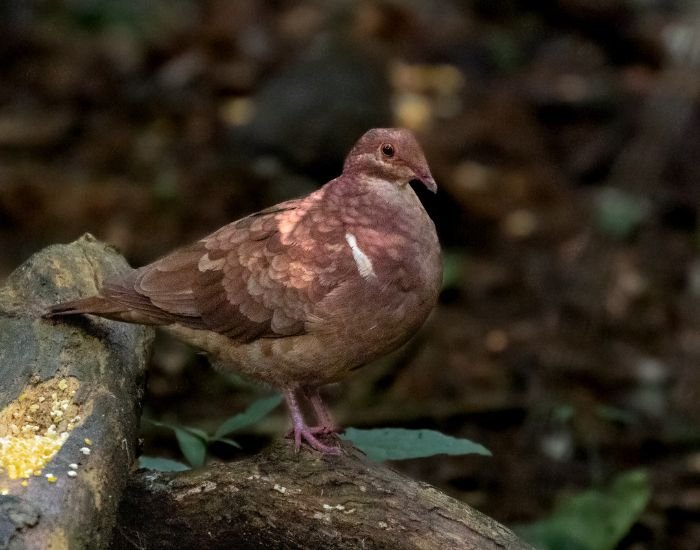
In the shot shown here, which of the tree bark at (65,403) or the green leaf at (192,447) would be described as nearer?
the tree bark at (65,403)

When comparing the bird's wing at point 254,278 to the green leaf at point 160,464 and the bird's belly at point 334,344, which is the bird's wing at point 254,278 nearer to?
the bird's belly at point 334,344

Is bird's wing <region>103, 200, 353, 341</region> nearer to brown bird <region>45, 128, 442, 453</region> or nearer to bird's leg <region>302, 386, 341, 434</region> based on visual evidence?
brown bird <region>45, 128, 442, 453</region>

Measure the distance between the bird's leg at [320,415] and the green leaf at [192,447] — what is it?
45 cm

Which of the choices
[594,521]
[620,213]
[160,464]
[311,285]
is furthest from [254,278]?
[620,213]

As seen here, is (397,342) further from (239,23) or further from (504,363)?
(239,23)

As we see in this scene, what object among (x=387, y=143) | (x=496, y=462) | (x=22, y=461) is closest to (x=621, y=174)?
(x=496, y=462)

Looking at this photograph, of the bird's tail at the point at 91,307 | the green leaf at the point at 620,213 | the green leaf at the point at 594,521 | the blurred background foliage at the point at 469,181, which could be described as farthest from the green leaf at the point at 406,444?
the green leaf at the point at 620,213

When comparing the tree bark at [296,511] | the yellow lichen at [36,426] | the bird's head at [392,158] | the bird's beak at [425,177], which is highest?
the bird's head at [392,158]

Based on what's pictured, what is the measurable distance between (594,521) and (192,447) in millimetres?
2135

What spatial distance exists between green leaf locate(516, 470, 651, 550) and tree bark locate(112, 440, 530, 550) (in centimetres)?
173

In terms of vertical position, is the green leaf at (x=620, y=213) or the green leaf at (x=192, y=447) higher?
the green leaf at (x=620, y=213)

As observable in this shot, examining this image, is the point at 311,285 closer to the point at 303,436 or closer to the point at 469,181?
the point at 303,436

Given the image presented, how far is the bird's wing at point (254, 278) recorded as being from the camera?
13.9 feet

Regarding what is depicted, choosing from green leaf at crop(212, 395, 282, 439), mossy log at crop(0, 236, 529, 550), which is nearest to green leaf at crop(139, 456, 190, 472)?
green leaf at crop(212, 395, 282, 439)
